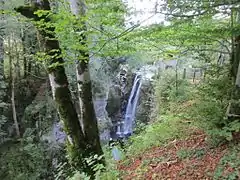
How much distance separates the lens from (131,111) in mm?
13852

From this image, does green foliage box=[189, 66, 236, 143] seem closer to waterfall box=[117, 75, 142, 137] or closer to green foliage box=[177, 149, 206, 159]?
green foliage box=[177, 149, 206, 159]

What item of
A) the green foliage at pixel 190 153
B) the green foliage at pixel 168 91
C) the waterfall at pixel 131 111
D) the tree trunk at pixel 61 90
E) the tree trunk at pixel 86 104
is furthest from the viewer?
the waterfall at pixel 131 111

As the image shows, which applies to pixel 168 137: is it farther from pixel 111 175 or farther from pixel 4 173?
pixel 4 173

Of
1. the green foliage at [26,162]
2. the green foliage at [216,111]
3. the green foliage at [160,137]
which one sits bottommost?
the green foliage at [26,162]

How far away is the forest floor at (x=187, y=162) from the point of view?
3.16m

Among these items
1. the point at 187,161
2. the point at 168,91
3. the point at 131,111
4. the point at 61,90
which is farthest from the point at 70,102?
the point at 131,111

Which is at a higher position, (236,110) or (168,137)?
(236,110)

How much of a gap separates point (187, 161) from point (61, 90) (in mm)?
2283

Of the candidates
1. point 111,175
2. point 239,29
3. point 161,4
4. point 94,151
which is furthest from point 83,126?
point 239,29

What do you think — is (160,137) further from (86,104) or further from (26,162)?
(26,162)

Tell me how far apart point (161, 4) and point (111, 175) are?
254 centimetres

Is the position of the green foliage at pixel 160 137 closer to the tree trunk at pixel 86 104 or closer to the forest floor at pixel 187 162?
the forest floor at pixel 187 162

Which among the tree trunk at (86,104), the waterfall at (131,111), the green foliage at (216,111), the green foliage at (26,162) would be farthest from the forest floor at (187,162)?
the waterfall at (131,111)

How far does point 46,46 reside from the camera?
13.7 feet
